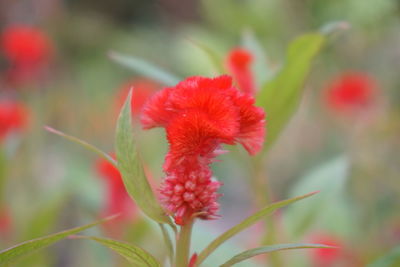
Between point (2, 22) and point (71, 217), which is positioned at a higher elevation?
point (2, 22)

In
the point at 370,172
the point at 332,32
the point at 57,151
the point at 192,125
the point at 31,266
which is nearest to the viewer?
the point at 192,125

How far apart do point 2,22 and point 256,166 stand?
10.0 feet

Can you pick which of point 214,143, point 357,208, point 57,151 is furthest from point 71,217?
point 214,143

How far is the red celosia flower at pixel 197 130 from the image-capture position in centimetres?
49

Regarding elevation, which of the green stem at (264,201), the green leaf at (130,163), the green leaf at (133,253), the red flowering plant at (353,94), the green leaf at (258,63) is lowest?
the green leaf at (133,253)

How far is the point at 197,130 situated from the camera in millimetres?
494

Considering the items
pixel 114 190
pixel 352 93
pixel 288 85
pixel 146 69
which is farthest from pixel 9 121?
pixel 352 93

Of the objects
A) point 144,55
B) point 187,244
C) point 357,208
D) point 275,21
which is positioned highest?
point 144,55

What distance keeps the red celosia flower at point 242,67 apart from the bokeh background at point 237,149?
87 mm

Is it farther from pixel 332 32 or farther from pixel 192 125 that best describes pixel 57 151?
pixel 192 125

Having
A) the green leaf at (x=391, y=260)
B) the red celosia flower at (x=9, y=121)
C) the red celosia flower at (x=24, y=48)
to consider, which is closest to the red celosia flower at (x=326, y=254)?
the green leaf at (x=391, y=260)

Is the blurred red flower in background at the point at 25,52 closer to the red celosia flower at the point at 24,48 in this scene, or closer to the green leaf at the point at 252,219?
the red celosia flower at the point at 24,48

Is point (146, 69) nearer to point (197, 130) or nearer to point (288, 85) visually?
point (288, 85)

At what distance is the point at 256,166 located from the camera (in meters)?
0.82
